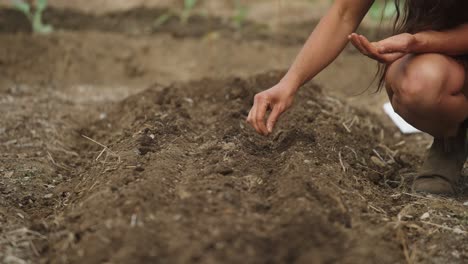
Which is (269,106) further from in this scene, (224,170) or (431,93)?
(431,93)

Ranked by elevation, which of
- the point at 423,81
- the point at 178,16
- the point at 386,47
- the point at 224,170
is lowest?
the point at 178,16

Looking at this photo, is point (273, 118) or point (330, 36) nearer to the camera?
point (273, 118)

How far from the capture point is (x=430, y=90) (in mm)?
1986

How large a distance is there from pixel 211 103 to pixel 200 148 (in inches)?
31.0

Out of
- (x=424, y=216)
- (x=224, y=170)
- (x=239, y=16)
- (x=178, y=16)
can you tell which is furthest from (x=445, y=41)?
(x=178, y=16)

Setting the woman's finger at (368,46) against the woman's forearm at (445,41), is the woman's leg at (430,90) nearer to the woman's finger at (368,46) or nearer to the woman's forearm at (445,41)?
the woman's forearm at (445,41)

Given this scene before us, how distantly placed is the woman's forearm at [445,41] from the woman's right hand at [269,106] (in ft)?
1.31

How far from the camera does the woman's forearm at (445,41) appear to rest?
2006 millimetres

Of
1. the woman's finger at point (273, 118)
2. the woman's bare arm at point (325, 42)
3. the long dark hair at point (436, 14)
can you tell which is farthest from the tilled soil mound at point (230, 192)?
the long dark hair at point (436, 14)

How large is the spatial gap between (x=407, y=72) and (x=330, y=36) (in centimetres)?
28

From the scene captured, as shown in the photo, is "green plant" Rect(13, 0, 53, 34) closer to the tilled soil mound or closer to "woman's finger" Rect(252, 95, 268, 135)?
the tilled soil mound

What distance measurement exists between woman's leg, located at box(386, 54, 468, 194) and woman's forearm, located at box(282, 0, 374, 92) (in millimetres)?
190

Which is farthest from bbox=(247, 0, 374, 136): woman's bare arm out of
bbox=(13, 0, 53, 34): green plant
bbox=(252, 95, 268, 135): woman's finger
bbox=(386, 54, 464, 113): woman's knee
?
bbox=(13, 0, 53, 34): green plant

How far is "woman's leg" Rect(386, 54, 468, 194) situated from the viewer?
6.54ft
